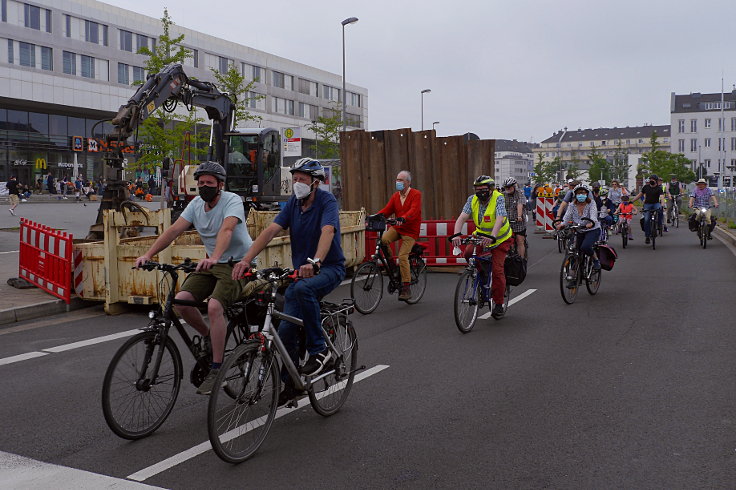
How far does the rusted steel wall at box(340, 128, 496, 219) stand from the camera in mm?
15578

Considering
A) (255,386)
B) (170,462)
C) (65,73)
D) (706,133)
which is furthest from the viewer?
(706,133)

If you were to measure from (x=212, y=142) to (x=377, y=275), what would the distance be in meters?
12.3

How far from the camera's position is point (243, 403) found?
4.58 metres

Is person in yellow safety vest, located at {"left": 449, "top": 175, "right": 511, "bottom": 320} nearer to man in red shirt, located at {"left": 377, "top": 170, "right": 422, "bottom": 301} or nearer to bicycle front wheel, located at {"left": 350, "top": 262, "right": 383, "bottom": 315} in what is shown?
man in red shirt, located at {"left": 377, "top": 170, "right": 422, "bottom": 301}

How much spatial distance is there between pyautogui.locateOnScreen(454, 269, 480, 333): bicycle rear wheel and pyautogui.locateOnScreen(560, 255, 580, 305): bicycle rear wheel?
2.06 m

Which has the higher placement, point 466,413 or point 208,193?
point 208,193

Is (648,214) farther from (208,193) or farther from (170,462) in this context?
(170,462)

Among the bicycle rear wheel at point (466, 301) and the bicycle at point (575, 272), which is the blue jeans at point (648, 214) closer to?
the bicycle at point (575, 272)

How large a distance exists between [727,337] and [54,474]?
22.3ft

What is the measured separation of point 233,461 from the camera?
14.5 feet

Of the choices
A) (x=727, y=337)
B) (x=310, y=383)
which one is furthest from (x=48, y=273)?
(x=727, y=337)

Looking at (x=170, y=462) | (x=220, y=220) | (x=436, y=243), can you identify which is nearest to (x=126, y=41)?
(x=436, y=243)

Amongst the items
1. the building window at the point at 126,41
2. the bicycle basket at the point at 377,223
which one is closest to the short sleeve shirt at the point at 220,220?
the bicycle basket at the point at 377,223

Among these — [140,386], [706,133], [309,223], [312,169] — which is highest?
[706,133]
